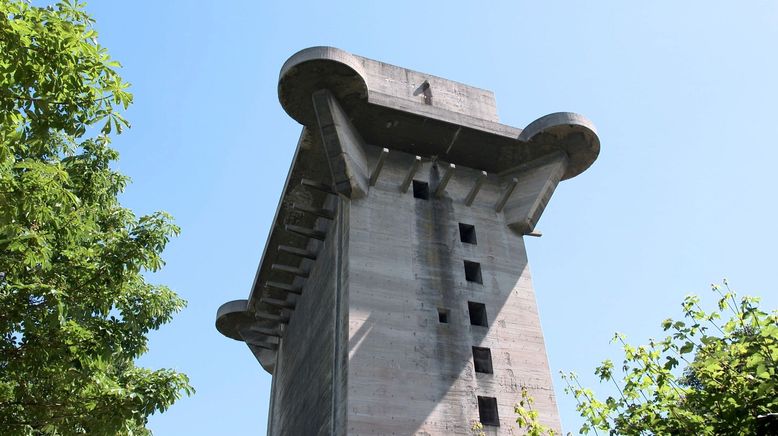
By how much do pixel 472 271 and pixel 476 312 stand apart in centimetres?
186

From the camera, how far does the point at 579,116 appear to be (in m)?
28.5

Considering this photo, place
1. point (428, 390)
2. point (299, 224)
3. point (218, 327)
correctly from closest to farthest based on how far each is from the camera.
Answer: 1. point (428, 390)
2. point (299, 224)
3. point (218, 327)

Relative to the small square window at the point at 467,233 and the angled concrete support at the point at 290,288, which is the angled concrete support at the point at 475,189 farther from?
the angled concrete support at the point at 290,288

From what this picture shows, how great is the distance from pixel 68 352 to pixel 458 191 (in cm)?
1986

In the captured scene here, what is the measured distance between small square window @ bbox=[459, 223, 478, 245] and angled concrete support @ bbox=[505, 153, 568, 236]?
178cm

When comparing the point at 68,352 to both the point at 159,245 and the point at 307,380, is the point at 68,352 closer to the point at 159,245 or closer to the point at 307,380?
the point at 159,245

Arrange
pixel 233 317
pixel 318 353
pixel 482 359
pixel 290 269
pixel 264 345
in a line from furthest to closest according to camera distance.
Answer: pixel 264 345, pixel 233 317, pixel 290 269, pixel 318 353, pixel 482 359

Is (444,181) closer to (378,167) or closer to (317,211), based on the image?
(378,167)

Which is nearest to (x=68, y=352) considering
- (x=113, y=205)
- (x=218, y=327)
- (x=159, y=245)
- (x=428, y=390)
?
(x=159, y=245)

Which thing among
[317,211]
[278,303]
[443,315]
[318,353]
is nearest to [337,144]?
[317,211]

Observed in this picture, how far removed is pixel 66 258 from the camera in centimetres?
1165

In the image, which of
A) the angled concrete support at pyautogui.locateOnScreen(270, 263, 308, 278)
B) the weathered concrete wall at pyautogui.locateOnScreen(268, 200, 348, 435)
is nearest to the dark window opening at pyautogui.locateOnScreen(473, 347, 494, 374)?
the weathered concrete wall at pyautogui.locateOnScreen(268, 200, 348, 435)

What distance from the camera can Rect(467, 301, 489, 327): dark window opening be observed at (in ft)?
83.1

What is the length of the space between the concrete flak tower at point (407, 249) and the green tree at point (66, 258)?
10579 mm
